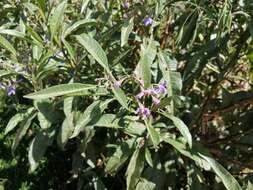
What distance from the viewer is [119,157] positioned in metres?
2.21

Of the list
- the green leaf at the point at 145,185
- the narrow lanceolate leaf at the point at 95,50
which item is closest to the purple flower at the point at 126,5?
the narrow lanceolate leaf at the point at 95,50

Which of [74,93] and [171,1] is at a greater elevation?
[171,1]

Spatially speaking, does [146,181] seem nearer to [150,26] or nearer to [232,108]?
[232,108]

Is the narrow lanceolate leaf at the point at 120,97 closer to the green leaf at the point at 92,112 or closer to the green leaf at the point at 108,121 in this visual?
the green leaf at the point at 92,112

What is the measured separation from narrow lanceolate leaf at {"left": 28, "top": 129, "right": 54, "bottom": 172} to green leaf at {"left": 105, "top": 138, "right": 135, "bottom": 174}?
13.3 inches

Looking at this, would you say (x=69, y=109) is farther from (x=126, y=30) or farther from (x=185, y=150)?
(x=185, y=150)

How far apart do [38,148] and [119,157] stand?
0.41 meters

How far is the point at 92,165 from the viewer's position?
2.66m

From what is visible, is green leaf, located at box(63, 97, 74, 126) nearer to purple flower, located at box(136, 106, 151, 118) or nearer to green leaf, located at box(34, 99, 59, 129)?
green leaf, located at box(34, 99, 59, 129)

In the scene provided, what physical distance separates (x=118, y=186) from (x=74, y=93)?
117 cm

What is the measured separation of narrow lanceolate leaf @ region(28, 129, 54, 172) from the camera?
2.36 meters

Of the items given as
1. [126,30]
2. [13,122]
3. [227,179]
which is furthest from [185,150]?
[13,122]

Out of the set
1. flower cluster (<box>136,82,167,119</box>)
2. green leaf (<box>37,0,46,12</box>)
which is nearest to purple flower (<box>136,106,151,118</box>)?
flower cluster (<box>136,82,167,119</box>)

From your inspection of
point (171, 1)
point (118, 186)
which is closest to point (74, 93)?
point (171, 1)
